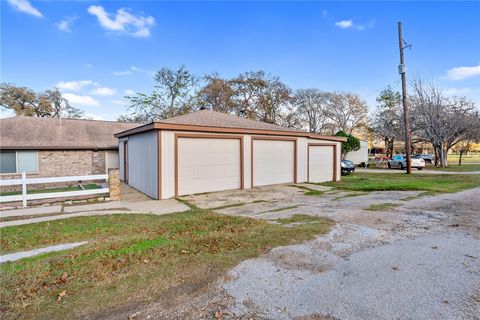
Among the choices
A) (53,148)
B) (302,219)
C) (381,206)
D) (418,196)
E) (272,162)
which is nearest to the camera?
(302,219)

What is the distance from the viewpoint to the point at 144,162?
10711 millimetres

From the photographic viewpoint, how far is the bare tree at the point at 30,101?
26.4 metres

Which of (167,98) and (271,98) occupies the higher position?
(271,98)

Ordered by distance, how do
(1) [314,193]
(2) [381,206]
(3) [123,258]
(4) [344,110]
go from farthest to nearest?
1. (4) [344,110]
2. (1) [314,193]
3. (2) [381,206]
4. (3) [123,258]

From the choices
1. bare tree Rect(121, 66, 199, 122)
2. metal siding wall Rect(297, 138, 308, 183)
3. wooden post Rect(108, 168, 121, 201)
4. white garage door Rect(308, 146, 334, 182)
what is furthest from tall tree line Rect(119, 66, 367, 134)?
wooden post Rect(108, 168, 121, 201)

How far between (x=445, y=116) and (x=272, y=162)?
21.2 metres

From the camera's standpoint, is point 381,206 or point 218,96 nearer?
point 381,206

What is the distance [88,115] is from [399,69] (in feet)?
122

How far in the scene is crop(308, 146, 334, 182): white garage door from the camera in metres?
14.6

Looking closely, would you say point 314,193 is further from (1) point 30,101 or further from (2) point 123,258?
(1) point 30,101

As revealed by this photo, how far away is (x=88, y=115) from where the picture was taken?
116 feet

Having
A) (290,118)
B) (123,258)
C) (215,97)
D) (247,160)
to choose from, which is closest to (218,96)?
(215,97)

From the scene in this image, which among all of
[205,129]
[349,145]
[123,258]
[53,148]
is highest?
[205,129]

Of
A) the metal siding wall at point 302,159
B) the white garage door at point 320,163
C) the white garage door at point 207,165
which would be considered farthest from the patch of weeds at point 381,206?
the white garage door at point 320,163
